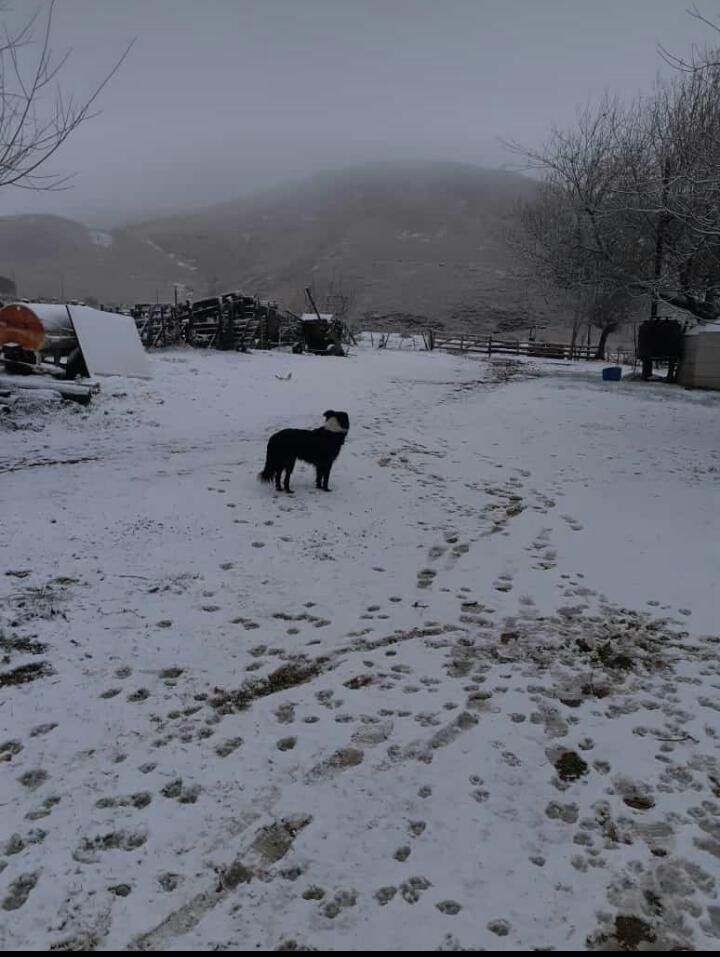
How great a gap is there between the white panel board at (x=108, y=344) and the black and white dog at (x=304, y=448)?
24.4ft

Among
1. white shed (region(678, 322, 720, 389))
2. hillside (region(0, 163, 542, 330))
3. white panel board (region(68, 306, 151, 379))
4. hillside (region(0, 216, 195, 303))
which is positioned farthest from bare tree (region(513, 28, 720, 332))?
hillside (region(0, 216, 195, 303))

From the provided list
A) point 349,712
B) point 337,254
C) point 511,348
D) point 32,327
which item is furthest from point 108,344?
point 337,254

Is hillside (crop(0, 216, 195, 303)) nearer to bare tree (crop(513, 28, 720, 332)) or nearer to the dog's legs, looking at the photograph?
bare tree (crop(513, 28, 720, 332))

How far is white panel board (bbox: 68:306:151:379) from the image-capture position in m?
12.7

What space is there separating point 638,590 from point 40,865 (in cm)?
527

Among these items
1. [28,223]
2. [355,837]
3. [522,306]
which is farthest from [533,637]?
→ [28,223]

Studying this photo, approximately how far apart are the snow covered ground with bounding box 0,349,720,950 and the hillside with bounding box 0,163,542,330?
65.7m

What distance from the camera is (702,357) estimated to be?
1917cm

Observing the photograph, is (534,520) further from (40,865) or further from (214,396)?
(214,396)

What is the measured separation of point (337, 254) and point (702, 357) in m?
96.7

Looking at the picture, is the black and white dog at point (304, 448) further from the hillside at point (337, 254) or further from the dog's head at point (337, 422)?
the hillside at point (337, 254)

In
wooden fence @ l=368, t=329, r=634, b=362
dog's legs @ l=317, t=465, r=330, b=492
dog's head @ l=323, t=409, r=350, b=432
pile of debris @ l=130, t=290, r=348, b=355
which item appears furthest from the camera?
wooden fence @ l=368, t=329, r=634, b=362

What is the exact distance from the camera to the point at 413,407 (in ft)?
47.5

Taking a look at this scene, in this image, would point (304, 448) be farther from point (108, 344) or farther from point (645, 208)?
point (645, 208)
